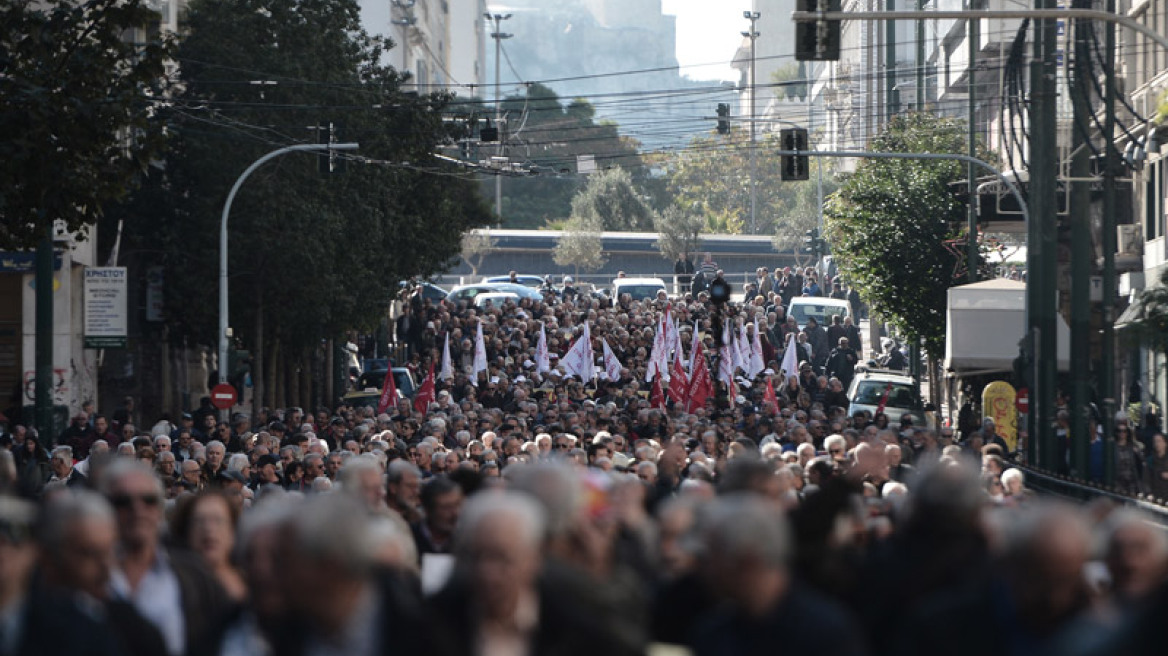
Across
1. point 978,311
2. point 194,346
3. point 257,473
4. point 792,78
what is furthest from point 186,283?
point 792,78

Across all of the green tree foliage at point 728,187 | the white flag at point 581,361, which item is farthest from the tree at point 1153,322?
the green tree foliage at point 728,187

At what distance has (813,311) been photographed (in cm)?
5522

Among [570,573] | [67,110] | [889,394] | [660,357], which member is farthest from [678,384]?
[570,573]

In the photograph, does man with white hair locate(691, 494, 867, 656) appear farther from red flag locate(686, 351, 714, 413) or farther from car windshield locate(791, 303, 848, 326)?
car windshield locate(791, 303, 848, 326)

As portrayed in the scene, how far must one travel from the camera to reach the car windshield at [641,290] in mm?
64312

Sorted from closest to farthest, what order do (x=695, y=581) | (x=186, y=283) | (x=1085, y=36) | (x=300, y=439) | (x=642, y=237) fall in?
(x=695, y=581), (x=300, y=439), (x=1085, y=36), (x=186, y=283), (x=642, y=237)

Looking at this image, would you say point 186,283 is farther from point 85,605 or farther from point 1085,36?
point 85,605

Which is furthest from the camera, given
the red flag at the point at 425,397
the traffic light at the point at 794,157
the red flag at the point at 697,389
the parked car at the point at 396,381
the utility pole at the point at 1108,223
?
the parked car at the point at 396,381

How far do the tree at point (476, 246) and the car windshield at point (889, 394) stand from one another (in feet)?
191

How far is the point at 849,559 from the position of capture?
23.4 ft

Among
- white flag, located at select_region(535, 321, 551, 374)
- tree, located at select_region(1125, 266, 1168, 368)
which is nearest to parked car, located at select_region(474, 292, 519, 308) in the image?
white flag, located at select_region(535, 321, 551, 374)

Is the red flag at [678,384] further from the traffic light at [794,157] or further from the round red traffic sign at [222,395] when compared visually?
the round red traffic sign at [222,395]

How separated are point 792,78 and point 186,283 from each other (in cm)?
13150

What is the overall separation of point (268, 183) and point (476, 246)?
57.2 meters
